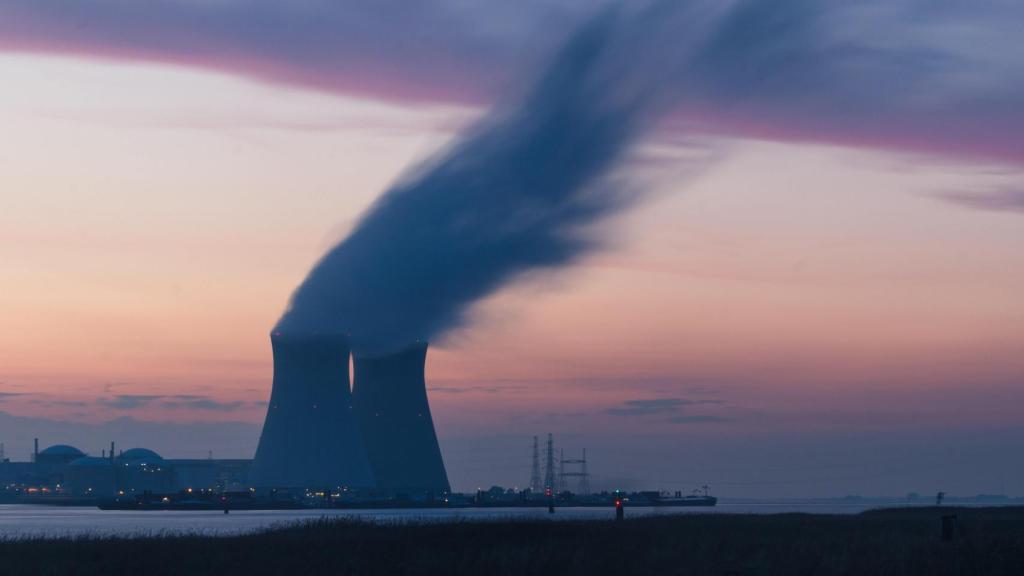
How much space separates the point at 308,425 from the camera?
7475 cm

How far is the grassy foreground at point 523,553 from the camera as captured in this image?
24891 millimetres

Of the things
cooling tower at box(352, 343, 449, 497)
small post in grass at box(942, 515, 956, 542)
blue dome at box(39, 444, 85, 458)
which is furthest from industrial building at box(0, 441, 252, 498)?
small post in grass at box(942, 515, 956, 542)

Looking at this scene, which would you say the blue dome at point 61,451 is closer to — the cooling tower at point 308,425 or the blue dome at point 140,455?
the blue dome at point 140,455

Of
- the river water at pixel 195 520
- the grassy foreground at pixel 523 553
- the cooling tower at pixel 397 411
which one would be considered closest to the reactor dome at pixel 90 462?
the river water at pixel 195 520

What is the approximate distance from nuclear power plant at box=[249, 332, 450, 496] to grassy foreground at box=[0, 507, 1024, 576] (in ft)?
123

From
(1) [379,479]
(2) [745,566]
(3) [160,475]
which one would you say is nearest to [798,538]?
(2) [745,566]

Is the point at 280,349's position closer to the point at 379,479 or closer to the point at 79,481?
the point at 379,479

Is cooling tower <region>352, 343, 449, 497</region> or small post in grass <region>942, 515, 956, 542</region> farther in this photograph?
cooling tower <region>352, 343, 449, 497</region>

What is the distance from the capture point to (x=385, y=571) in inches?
997

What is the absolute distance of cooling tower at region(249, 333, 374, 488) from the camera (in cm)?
7275

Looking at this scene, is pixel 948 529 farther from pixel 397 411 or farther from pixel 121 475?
pixel 121 475

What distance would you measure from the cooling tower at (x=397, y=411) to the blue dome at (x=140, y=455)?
91008 mm

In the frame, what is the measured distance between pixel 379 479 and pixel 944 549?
225ft

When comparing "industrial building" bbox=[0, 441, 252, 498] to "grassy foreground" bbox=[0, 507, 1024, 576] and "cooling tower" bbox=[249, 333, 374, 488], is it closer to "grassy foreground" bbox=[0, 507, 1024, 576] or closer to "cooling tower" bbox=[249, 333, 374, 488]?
"cooling tower" bbox=[249, 333, 374, 488]
